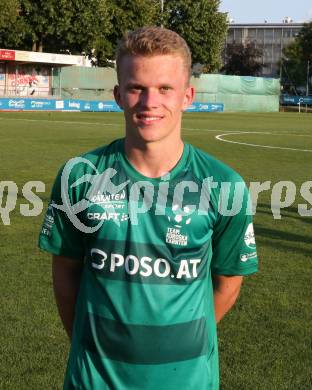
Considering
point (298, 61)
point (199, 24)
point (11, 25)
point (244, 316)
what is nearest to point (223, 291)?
point (244, 316)

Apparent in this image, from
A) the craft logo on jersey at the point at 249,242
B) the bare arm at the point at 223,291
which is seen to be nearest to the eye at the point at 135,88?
the craft logo on jersey at the point at 249,242

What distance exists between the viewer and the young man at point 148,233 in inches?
107

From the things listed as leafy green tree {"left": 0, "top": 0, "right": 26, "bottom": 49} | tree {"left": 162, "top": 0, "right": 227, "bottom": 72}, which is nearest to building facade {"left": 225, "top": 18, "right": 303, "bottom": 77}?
tree {"left": 162, "top": 0, "right": 227, "bottom": 72}

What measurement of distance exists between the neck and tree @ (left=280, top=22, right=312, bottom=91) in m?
114

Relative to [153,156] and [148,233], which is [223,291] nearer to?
[148,233]

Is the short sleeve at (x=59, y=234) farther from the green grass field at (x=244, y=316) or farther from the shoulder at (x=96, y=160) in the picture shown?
the green grass field at (x=244, y=316)

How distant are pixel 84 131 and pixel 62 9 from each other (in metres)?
38.3

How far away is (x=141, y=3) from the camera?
7362 centimetres

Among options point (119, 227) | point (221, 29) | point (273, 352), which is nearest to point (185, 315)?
point (119, 227)

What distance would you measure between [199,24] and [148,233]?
266 feet

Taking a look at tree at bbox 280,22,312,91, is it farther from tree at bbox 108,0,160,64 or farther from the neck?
the neck

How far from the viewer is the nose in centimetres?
271

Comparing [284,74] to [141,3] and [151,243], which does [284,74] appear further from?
[151,243]

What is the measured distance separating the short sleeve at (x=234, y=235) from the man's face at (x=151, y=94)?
1.16ft
